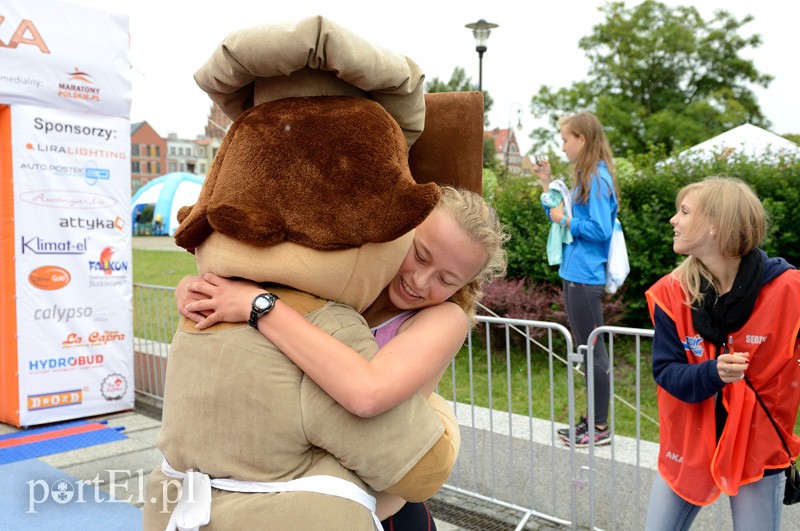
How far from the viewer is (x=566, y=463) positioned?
3.90 m

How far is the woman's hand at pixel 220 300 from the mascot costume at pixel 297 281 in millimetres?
25

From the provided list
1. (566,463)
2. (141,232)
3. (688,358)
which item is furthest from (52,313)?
(141,232)

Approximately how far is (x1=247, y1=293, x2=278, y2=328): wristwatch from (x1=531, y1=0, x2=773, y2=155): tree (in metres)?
26.7

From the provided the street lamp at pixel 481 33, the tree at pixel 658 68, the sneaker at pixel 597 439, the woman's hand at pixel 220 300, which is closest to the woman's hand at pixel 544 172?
the sneaker at pixel 597 439

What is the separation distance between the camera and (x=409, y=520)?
1.76m

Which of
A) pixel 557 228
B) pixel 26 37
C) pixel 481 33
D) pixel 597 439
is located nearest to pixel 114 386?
pixel 26 37

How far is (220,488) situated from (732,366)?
1710 mm

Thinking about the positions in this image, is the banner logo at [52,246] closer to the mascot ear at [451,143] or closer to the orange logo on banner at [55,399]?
the orange logo on banner at [55,399]

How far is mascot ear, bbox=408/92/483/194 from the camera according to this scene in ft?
5.62

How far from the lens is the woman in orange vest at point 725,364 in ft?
8.12

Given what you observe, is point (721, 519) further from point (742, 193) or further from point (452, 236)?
point (452, 236)

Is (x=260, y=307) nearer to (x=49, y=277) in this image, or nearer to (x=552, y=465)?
(x=552, y=465)

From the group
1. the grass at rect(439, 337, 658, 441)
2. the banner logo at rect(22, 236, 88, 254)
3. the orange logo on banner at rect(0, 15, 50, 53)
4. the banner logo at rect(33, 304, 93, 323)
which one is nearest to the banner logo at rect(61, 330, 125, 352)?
the banner logo at rect(33, 304, 93, 323)

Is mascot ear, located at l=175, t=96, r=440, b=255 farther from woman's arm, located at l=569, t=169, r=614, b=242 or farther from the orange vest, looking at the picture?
woman's arm, located at l=569, t=169, r=614, b=242
